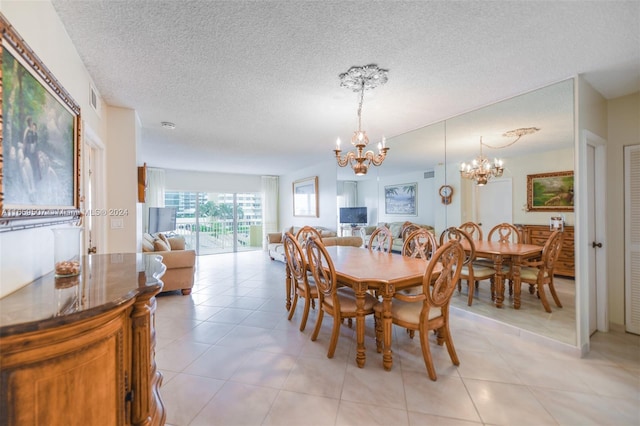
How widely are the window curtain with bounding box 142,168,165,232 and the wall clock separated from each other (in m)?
6.77

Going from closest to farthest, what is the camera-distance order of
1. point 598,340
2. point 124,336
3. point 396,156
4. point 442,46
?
point 124,336 → point 442,46 → point 598,340 → point 396,156

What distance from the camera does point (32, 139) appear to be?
1.30 m

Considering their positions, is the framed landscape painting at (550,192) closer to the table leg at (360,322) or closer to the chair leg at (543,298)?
the chair leg at (543,298)

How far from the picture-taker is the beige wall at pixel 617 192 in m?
2.69

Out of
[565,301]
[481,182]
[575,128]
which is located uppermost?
[575,128]

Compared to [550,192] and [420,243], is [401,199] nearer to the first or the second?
A: [420,243]

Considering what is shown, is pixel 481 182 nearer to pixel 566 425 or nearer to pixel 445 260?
pixel 445 260

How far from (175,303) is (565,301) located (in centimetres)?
452

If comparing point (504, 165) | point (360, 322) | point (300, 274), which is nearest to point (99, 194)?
point (300, 274)

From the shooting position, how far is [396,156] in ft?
14.8

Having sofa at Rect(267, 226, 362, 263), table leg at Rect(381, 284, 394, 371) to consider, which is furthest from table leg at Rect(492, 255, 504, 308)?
sofa at Rect(267, 226, 362, 263)

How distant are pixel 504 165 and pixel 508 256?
1020 mm

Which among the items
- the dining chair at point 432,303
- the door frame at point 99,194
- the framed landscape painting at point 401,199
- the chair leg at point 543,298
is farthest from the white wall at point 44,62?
the framed landscape painting at point 401,199

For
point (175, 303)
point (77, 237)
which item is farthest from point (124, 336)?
point (175, 303)
